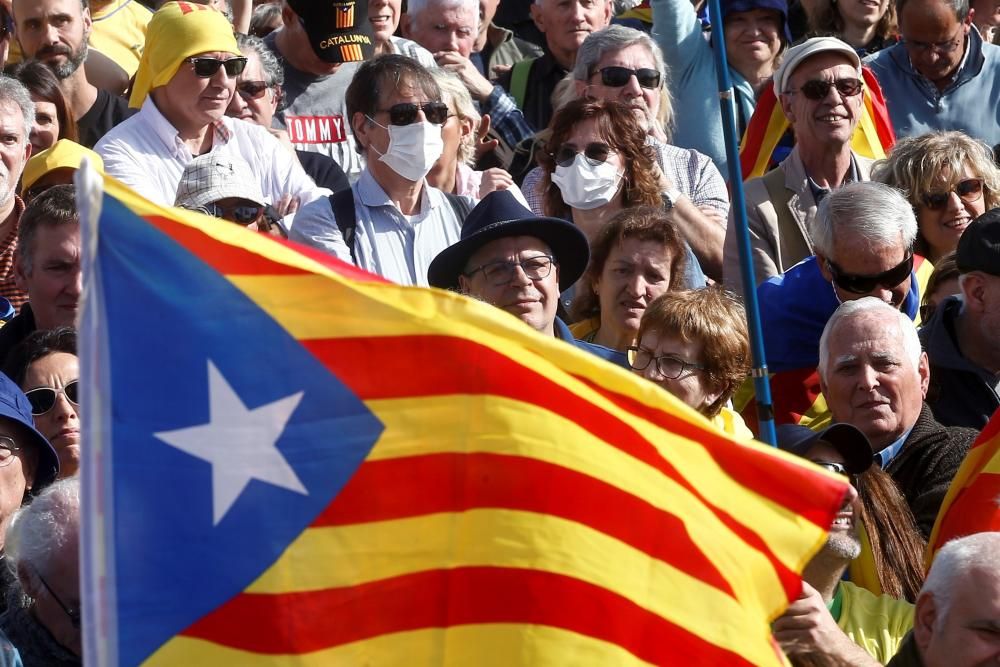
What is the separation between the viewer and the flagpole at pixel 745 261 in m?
5.59

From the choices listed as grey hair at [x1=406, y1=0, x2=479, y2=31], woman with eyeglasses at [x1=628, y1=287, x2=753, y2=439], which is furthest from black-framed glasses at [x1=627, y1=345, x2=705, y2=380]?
grey hair at [x1=406, y1=0, x2=479, y2=31]

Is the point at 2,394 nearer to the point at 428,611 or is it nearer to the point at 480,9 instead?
the point at 428,611

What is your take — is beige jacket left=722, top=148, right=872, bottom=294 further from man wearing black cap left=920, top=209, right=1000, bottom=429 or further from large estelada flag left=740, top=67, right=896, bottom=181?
man wearing black cap left=920, top=209, right=1000, bottom=429

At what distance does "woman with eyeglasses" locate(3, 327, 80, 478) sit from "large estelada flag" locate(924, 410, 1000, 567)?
2.75 m

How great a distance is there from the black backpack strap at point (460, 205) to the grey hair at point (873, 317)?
1.62 metres

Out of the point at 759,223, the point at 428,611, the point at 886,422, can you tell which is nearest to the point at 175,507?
the point at 428,611

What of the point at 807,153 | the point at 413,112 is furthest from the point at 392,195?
the point at 807,153

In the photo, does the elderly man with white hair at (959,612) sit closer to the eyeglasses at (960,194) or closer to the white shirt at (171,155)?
the eyeglasses at (960,194)

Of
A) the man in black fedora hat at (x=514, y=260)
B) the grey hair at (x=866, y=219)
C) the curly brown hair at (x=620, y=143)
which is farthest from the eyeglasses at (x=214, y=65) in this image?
the grey hair at (x=866, y=219)

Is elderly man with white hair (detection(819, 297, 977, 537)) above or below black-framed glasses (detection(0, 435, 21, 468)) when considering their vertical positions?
above

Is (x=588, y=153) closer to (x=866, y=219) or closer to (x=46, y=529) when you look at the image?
(x=866, y=219)

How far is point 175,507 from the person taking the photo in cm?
373

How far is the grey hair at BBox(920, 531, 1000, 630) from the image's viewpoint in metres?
4.90

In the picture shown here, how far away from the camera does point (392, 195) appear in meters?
7.59
